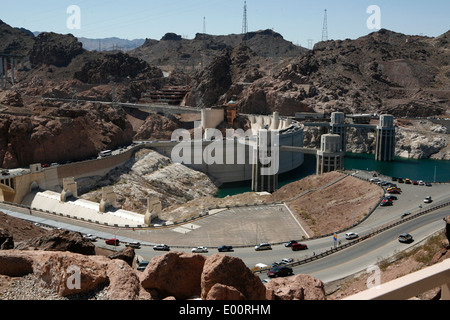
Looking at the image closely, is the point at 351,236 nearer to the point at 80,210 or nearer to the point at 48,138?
the point at 80,210

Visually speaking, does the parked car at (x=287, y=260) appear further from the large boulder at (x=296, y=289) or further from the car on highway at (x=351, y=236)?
the large boulder at (x=296, y=289)

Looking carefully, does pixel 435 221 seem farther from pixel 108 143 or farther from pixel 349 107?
pixel 349 107

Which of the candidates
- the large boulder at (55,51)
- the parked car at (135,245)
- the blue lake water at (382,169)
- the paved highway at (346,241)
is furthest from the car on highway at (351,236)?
the large boulder at (55,51)

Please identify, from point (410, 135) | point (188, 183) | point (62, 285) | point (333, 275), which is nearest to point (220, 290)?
point (62, 285)

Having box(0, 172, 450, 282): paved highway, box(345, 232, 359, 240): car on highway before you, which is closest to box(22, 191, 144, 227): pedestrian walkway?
box(0, 172, 450, 282): paved highway

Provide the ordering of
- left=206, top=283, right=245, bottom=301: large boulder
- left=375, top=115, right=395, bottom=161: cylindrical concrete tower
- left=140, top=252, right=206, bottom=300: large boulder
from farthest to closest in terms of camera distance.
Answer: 1. left=375, top=115, right=395, bottom=161: cylindrical concrete tower
2. left=140, top=252, right=206, bottom=300: large boulder
3. left=206, top=283, right=245, bottom=301: large boulder

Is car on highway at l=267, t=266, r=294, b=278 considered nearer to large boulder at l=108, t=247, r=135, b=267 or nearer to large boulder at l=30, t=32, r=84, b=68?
large boulder at l=108, t=247, r=135, b=267
